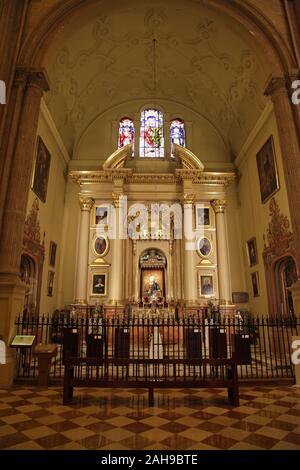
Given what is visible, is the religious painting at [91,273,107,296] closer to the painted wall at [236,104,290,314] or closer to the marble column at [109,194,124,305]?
the marble column at [109,194,124,305]

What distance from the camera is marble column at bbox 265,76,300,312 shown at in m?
7.86

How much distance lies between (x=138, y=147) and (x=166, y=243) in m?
5.33

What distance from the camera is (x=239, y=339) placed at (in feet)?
24.4

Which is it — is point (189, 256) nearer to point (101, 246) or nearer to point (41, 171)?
point (101, 246)

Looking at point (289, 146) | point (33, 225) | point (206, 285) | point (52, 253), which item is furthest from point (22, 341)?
point (206, 285)

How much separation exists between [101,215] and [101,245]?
146 centimetres

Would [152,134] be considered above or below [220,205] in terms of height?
above

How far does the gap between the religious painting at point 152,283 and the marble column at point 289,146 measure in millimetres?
7377

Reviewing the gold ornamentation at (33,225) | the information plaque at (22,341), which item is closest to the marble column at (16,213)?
the information plaque at (22,341)

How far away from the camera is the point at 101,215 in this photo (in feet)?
49.5

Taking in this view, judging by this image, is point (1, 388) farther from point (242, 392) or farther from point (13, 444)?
point (242, 392)

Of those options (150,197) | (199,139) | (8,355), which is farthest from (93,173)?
(8,355)

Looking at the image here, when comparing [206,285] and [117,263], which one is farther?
[206,285]

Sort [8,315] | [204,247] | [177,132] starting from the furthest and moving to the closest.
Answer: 1. [177,132]
2. [204,247]
3. [8,315]
